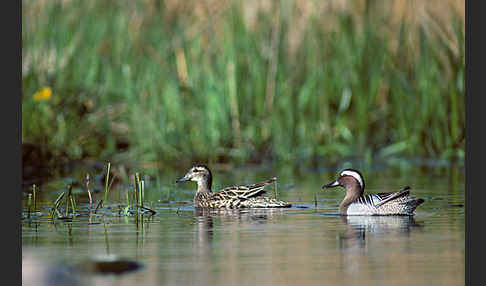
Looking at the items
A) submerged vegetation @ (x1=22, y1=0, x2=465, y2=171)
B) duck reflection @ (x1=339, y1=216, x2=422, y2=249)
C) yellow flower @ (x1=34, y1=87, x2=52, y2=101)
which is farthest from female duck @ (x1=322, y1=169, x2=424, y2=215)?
yellow flower @ (x1=34, y1=87, x2=52, y2=101)

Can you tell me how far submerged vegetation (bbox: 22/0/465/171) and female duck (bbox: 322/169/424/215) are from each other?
5905mm

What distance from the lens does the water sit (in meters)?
7.20

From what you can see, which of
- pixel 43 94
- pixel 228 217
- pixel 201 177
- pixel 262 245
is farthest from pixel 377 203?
pixel 43 94

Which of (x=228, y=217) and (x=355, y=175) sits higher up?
(x=355, y=175)

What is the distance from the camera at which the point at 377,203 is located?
35.6ft

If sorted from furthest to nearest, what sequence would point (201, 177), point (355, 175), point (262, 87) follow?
point (262, 87) < point (201, 177) < point (355, 175)

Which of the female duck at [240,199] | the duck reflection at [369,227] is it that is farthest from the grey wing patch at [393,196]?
the female duck at [240,199]

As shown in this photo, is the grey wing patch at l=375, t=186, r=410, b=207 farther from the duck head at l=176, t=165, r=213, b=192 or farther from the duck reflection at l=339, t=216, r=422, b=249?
the duck head at l=176, t=165, r=213, b=192

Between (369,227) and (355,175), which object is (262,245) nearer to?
(369,227)

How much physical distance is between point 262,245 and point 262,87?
9.11 metres

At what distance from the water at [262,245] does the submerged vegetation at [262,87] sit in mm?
4609

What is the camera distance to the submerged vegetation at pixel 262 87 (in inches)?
682

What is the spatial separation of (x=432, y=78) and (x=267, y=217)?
7.47 m

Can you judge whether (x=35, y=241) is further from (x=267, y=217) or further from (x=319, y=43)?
(x=319, y=43)
